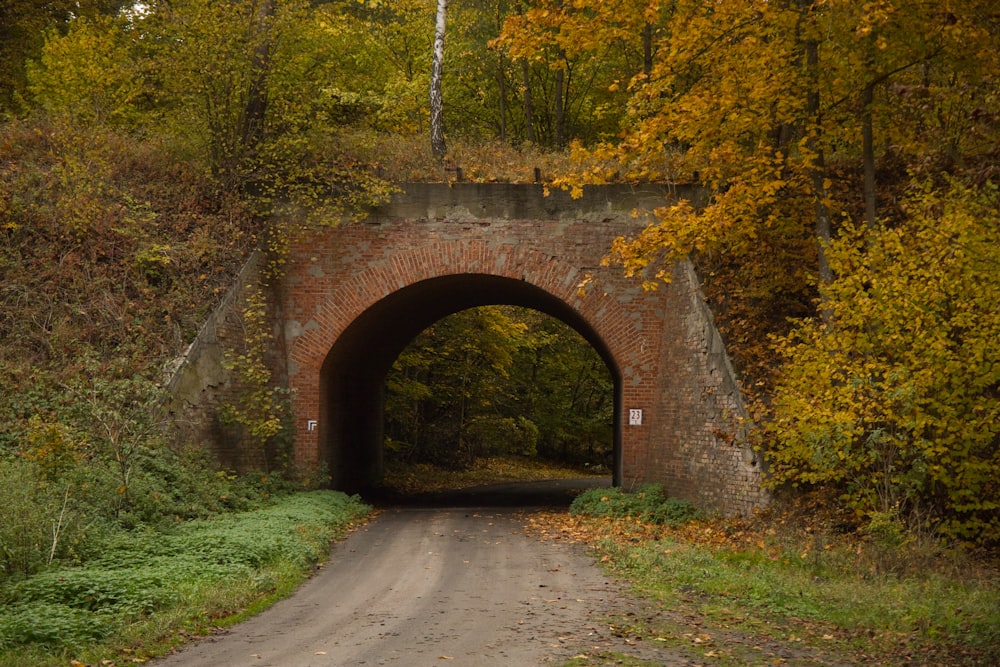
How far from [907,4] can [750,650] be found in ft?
30.7

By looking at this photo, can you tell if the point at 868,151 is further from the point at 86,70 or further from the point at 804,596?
the point at 86,70

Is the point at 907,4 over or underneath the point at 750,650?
over

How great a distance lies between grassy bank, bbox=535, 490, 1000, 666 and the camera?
7.73m

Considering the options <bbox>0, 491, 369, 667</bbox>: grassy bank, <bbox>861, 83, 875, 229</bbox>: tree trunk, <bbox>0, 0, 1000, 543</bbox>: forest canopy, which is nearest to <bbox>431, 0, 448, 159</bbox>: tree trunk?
<bbox>0, 0, 1000, 543</bbox>: forest canopy

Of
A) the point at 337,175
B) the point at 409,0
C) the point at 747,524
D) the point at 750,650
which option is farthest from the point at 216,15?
the point at 750,650

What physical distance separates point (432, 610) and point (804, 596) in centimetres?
381

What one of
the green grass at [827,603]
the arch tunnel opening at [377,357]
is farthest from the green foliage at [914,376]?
the arch tunnel opening at [377,357]

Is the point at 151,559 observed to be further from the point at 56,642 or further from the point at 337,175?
the point at 337,175

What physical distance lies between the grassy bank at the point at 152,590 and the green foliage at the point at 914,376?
6423 millimetres

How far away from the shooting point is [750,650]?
775 cm

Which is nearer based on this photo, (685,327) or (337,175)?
(685,327)

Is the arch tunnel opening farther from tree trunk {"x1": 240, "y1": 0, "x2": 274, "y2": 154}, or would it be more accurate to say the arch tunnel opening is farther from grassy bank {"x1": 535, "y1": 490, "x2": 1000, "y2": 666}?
grassy bank {"x1": 535, "y1": 490, "x2": 1000, "y2": 666}

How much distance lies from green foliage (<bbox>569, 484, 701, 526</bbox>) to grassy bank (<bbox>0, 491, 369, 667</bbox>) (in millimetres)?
5506

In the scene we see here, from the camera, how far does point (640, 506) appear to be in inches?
634
